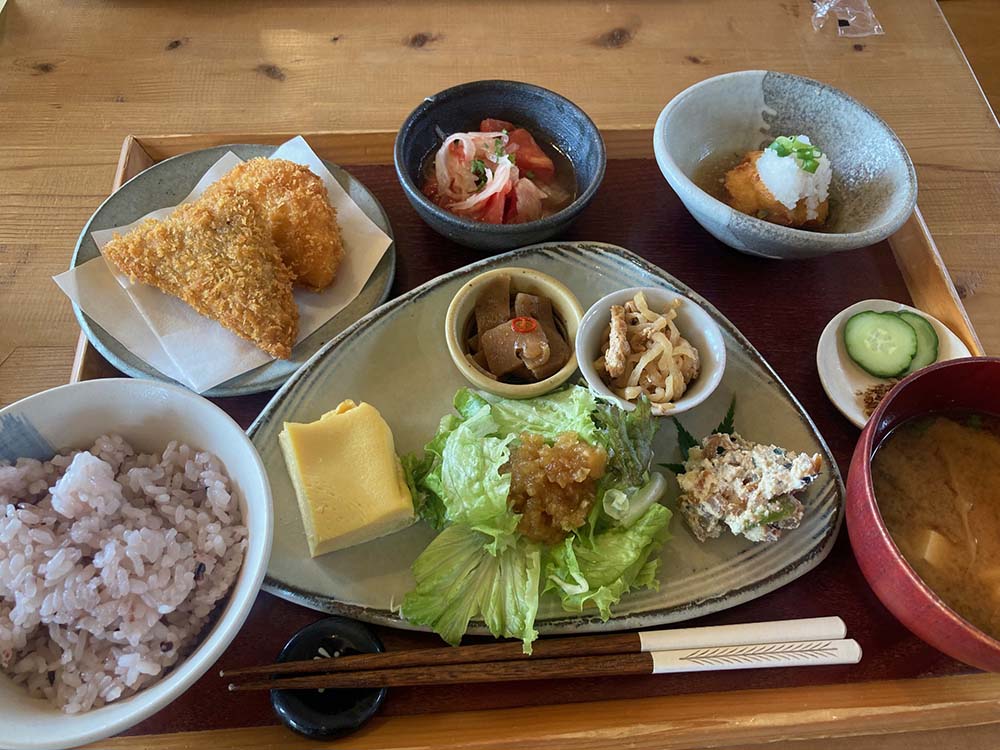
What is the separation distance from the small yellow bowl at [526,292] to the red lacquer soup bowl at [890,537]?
0.66 meters

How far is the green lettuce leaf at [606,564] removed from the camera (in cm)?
137

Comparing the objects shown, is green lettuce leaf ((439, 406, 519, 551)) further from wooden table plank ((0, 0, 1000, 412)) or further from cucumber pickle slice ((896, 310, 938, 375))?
wooden table plank ((0, 0, 1000, 412))

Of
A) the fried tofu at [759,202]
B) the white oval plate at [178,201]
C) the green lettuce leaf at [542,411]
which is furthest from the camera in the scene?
the fried tofu at [759,202]

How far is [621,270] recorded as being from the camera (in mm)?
1819

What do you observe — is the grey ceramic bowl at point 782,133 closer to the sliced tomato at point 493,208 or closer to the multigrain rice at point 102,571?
the sliced tomato at point 493,208

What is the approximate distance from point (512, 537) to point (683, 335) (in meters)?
0.65

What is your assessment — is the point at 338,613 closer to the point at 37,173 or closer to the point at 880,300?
the point at 880,300

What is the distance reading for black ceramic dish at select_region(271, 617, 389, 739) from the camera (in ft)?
4.14

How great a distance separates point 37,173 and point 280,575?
162 cm

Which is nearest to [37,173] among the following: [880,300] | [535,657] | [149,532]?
[149,532]

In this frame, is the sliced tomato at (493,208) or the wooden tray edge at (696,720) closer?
the wooden tray edge at (696,720)

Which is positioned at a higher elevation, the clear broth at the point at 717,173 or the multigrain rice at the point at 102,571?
the clear broth at the point at 717,173

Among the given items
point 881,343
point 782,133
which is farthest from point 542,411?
point 782,133

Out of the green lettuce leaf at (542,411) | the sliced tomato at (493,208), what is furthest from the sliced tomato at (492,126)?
the green lettuce leaf at (542,411)
